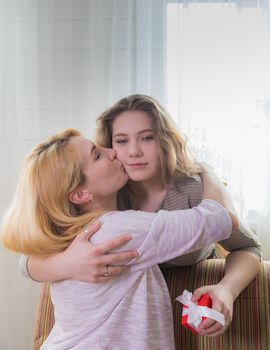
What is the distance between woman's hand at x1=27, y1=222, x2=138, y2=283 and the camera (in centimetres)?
119

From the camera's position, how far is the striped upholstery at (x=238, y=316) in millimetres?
1483

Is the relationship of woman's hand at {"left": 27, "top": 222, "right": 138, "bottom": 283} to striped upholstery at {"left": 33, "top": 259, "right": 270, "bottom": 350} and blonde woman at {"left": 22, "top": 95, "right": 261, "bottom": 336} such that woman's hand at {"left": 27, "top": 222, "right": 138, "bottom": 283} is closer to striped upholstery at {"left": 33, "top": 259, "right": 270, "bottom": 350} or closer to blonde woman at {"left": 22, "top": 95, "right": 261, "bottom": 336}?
blonde woman at {"left": 22, "top": 95, "right": 261, "bottom": 336}

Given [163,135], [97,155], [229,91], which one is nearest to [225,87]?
[229,91]

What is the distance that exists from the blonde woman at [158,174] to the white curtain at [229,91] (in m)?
0.75

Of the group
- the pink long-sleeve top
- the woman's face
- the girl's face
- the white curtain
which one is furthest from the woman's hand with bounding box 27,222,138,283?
the white curtain

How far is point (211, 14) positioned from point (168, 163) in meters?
1.17

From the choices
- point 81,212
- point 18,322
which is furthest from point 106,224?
point 18,322

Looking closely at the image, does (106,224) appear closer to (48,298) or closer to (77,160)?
(77,160)

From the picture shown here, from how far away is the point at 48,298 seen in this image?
1680mm

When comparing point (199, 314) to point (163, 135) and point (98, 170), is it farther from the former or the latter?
point (163, 135)

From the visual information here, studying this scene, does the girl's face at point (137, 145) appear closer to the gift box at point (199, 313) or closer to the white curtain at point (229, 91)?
the gift box at point (199, 313)

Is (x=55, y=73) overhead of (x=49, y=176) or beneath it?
overhead

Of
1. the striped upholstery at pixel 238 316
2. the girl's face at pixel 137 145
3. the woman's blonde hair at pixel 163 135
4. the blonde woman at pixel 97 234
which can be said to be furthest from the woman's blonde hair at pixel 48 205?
the striped upholstery at pixel 238 316

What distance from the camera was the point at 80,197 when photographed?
4.31ft
